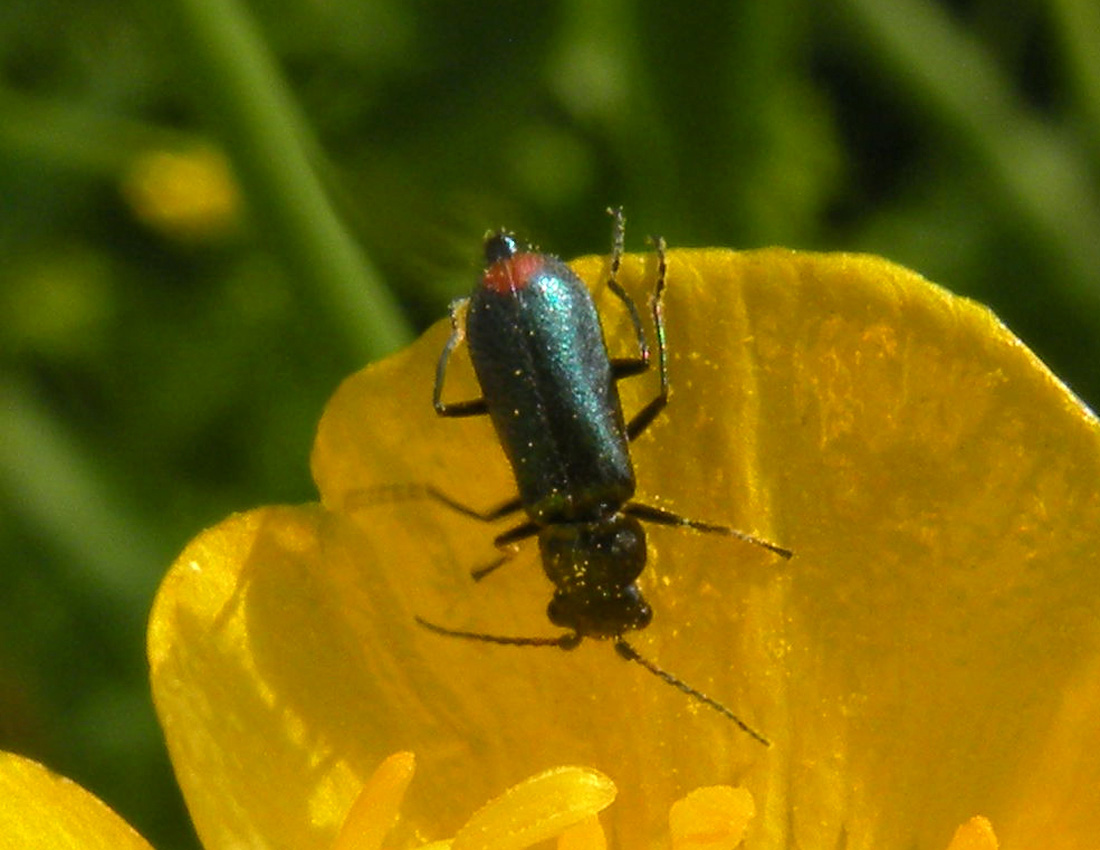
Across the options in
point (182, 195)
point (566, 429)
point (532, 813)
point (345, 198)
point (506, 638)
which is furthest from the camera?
point (182, 195)

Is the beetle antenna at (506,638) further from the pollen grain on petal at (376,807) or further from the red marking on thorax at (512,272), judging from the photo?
the red marking on thorax at (512,272)

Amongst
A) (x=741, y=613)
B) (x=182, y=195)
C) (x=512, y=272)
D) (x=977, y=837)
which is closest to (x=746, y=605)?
(x=741, y=613)

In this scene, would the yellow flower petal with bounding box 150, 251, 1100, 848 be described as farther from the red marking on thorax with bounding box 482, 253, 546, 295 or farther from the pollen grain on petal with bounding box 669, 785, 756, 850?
the red marking on thorax with bounding box 482, 253, 546, 295

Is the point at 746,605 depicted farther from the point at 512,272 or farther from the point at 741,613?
the point at 512,272

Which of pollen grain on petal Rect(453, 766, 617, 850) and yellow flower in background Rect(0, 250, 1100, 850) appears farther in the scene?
yellow flower in background Rect(0, 250, 1100, 850)

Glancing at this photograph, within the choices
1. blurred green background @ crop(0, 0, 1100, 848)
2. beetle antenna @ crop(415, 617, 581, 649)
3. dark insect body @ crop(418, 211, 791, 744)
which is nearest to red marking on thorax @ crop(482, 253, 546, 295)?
dark insect body @ crop(418, 211, 791, 744)

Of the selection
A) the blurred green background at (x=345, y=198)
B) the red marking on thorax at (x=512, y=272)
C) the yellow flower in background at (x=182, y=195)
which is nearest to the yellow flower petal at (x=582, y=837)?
the red marking on thorax at (x=512, y=272)

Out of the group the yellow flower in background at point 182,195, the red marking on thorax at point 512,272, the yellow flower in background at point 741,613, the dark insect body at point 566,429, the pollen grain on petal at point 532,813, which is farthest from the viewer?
the yellow flower in background at point 182,195
